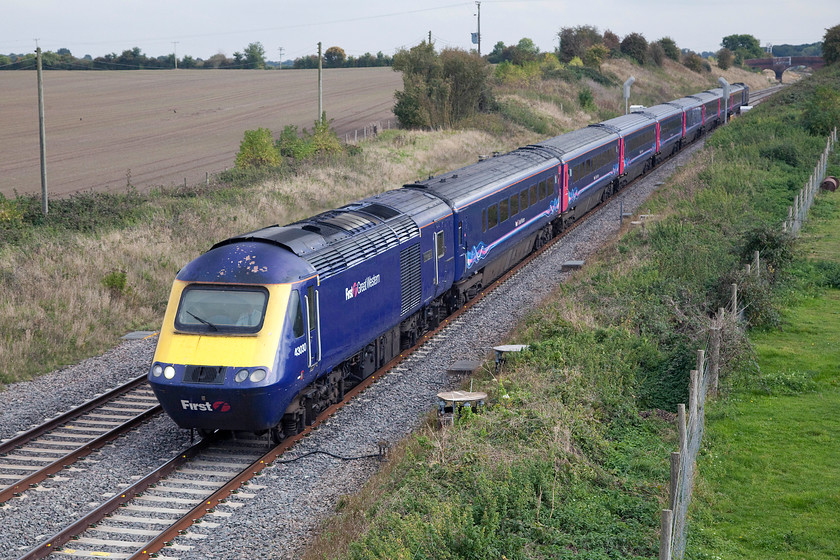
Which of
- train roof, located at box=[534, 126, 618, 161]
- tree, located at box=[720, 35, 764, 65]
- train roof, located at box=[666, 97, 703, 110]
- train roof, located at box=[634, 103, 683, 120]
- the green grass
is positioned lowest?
the green grass

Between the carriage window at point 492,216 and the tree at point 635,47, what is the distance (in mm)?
95087

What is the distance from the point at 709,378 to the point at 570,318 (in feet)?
11.3

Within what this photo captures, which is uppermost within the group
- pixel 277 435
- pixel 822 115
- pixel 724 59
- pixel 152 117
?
pixel 724 59

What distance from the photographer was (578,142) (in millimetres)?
34000

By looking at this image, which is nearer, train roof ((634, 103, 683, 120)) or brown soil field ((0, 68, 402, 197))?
brown soil field ((0, 68, 402, 197))

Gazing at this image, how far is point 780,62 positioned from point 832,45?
70789 millimetres

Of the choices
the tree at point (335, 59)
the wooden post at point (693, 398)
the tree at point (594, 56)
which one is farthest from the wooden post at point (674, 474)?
the tree at point (335, 59)

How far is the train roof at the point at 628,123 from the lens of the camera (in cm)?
3935

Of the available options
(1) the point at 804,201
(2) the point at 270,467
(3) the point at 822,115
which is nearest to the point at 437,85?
(3) the point at 822,115

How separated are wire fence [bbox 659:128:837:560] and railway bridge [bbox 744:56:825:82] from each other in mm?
143614

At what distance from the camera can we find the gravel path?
1118cm

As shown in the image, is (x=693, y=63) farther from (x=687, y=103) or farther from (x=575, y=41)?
(x=687, y=103)

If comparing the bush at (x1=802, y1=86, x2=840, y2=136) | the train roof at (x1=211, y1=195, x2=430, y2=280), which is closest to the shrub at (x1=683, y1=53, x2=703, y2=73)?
the bush at (x1=802, y1=86, x2=840, y2=136)

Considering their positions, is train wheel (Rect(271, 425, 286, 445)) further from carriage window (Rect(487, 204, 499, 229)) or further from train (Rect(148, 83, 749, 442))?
carriage window (Rect(487, 204, 499, 229))
